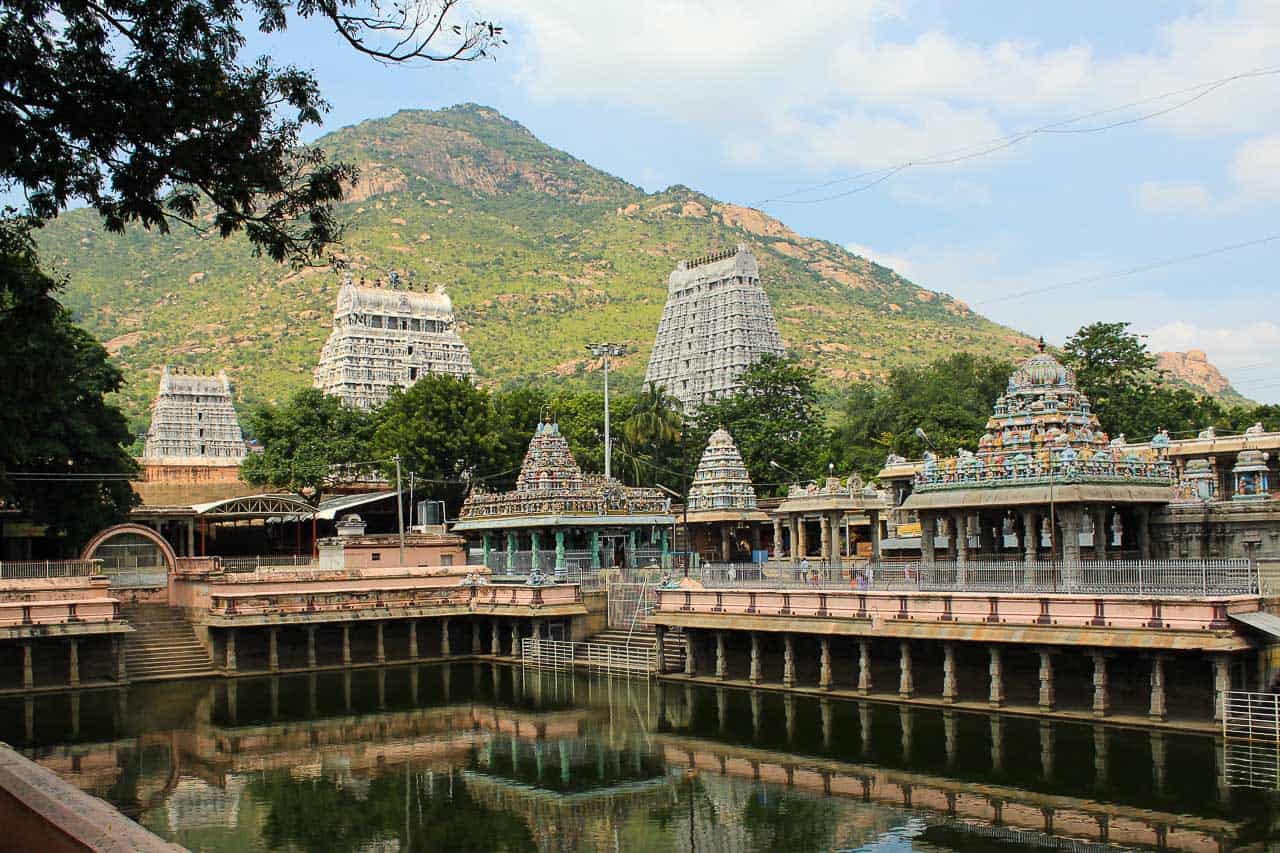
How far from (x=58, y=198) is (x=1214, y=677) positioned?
2508 cm

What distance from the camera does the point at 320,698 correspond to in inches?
1503

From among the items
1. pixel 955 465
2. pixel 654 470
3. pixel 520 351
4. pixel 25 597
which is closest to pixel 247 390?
pixel 520 351

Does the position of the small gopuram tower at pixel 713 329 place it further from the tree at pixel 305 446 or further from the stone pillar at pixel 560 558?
the stone pillar at pixel 560 558

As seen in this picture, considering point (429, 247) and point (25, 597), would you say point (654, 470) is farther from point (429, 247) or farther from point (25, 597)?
point (429, 247)

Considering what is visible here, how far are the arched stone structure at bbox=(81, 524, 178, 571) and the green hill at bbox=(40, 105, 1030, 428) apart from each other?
274 feet

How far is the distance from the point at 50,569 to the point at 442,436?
2527 centimetres

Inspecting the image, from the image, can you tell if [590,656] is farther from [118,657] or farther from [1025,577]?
[1025,577]

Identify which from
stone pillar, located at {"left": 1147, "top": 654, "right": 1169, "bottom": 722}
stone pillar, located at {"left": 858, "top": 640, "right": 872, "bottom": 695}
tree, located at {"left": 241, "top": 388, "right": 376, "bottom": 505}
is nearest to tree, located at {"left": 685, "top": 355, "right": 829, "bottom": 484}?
tree, located at {"left": 241, "top": 388, "right": 376, "bottom": 505}

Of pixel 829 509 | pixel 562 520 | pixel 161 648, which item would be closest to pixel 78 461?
pixel 161 648

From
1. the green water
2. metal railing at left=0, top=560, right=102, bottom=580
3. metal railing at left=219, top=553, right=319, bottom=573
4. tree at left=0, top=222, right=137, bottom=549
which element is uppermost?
tree at left=0, top=222, right=137, bottom=549

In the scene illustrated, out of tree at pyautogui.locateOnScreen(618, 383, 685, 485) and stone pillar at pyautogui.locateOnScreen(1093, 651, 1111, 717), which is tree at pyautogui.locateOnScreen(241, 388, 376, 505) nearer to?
tree at pyautogui.locateOnScreen(618, 383, 685, 485)

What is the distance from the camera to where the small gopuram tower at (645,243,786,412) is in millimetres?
106125

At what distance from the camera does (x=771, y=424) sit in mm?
74438

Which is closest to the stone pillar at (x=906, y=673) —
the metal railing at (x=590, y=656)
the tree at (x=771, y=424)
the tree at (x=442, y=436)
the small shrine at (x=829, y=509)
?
the metal railing at (x=590, y=656)
